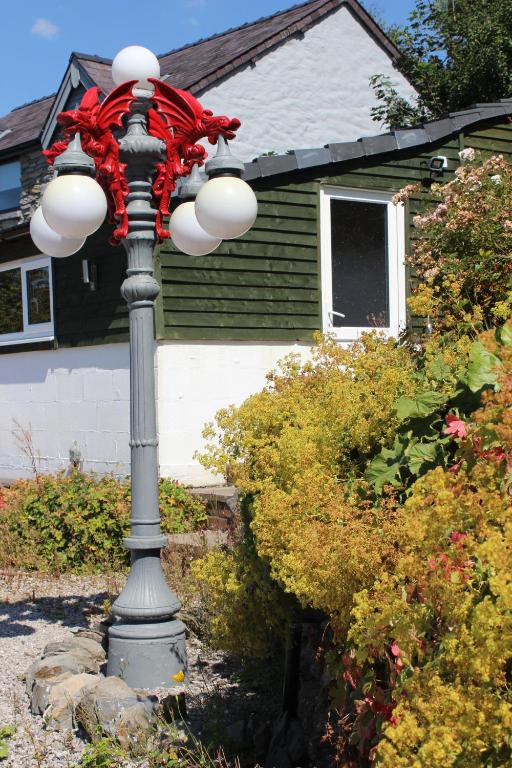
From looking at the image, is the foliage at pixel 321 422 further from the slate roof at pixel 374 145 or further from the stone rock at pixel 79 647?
the slate roof at pixel 374 145

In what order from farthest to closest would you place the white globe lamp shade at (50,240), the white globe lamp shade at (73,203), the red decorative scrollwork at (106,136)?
the white globe lamp shade at (50,240), the red decorative scrollwork at (106,136), the white globe lamp shade at (73,203)

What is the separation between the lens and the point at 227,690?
15.3 feet

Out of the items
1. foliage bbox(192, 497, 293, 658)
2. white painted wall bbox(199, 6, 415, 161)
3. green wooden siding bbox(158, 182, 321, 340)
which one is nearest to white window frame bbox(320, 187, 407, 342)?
green wooden siding bbox(158, 182, 321, 340)

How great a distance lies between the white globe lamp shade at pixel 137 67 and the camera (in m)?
5.13

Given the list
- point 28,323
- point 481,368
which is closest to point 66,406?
point 28,323

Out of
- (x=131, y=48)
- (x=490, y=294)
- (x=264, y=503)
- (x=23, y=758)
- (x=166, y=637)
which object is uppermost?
(x=131, y=48)

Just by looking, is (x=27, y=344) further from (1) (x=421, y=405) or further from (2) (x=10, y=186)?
(2) (x=10, y=186)

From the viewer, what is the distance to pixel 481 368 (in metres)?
3.13

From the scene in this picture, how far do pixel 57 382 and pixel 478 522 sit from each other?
9.11 m

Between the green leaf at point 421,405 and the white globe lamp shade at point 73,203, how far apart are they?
2085 millimetres

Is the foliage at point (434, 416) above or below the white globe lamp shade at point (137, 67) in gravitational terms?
below

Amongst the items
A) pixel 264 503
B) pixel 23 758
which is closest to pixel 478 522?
pixel 264 503

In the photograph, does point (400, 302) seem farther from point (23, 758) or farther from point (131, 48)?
point (23, 758)

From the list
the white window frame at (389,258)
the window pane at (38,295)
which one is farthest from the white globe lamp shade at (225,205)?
the window pane at (38,295)
